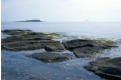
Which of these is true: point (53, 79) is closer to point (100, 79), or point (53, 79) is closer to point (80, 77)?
point (80, 77)

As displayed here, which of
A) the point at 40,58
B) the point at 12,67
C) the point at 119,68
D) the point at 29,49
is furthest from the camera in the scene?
the point at 29,49

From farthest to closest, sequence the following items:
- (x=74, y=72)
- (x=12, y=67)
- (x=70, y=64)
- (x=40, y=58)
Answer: (x=40, y=58) < (x=70, y=64) < (x=12, y=67) < (x=74, y=72)

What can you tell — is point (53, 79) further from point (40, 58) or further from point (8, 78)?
point (40, 58)

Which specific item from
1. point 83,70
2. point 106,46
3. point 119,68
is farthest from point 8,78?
point 106,46

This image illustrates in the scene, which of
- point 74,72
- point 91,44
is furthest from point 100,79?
point 91,44

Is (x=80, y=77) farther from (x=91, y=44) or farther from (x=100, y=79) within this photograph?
(x=91, y=44)

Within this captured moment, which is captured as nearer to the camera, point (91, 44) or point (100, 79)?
point (100, 79)

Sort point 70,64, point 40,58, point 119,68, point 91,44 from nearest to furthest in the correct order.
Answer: point 119,68 → point 70,64 → point 40,58 → point 91,44

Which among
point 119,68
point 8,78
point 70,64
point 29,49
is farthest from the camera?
point 29,49

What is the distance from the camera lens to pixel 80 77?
50.3 feet

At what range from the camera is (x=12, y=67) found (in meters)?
18.4

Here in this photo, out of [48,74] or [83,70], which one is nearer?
[48,74]

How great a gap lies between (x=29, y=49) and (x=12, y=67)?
1154 cm

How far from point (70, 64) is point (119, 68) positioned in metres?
6.28
